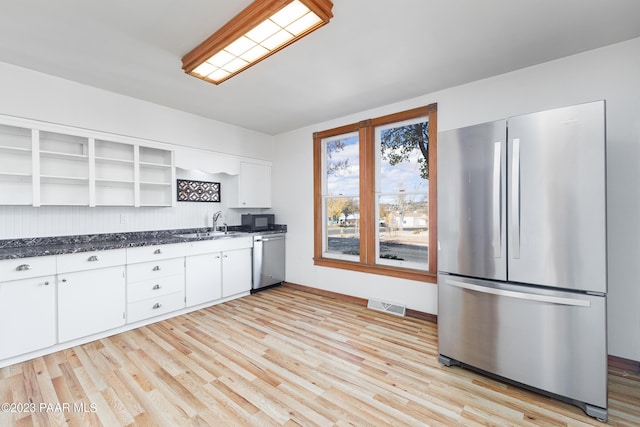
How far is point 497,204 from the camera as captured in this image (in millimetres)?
2059

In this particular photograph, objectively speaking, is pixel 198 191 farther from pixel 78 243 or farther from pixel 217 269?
pixel 78 243

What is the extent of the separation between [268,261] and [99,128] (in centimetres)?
278

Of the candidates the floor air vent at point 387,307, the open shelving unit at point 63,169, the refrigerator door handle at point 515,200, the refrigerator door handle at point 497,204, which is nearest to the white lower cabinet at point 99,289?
the open shelving unit at point 63,169

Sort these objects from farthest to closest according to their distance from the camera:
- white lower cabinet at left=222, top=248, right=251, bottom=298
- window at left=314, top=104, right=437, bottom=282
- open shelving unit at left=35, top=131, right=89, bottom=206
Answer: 1. white lower cabinet at left=222, top=248, right=251, bottom=298
2. window at left=314, top=104, right=437, bottom=282
3. open shelving unit at left=35, top=131, right=89, bottom=206

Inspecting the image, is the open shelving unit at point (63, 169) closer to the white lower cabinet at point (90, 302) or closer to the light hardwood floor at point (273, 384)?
the white lower cabinet at point (90, 302)

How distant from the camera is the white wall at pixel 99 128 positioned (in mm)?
2662

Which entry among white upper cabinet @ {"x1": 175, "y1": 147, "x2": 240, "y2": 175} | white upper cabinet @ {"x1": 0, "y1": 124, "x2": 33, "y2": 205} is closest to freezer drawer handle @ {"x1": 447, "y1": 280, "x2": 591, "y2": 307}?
white upper cabinet @ {"x1": 175, "y1": 147, "x2": 240, "y2": 175}

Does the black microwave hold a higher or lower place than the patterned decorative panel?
lower

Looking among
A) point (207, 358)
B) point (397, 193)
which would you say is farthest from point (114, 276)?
point (397, 193)

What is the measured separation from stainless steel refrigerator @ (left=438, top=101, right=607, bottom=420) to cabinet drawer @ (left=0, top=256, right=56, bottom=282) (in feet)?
11.5

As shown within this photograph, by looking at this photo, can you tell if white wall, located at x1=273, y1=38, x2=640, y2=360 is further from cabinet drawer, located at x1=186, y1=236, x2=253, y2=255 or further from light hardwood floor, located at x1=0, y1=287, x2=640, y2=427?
cabinet drawer, located at x1=186, y1=236, x2=253, y2=255

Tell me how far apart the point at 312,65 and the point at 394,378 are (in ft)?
9.18

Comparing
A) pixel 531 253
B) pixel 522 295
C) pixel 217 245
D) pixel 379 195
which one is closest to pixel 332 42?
pixel 379 195

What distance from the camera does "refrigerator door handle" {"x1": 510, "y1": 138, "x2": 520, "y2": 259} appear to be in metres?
1.98
